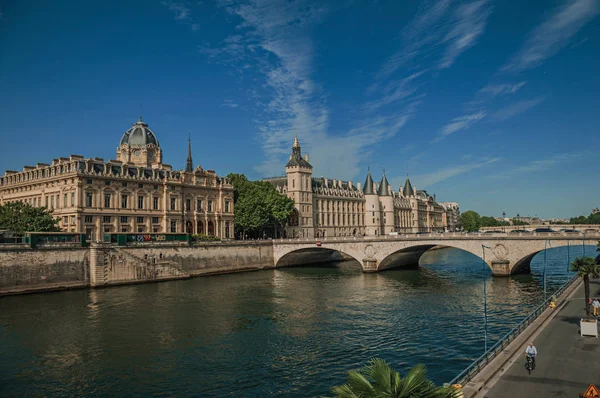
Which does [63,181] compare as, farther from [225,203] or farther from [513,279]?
[513,279]

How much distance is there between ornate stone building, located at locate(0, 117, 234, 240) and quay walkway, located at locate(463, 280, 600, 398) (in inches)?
2815

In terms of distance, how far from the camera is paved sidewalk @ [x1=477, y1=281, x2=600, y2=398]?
773 inches

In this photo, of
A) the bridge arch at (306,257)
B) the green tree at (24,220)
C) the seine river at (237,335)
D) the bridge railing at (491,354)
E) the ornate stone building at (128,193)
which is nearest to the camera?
the bridge railing at (491,354)

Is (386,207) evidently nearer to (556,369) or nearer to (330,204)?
(330,204)

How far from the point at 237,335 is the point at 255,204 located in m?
72.2

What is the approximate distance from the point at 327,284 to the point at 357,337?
32.2 meters

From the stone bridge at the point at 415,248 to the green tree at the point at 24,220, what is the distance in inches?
1684

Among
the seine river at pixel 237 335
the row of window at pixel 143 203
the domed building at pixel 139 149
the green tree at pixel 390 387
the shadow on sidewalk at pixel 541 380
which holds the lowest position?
the seine river at pixel 237 335

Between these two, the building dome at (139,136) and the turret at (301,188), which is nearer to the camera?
the building dome at (139,136)

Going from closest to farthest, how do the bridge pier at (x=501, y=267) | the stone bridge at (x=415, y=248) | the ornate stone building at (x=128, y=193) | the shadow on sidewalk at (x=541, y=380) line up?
the shadow on sidewalk at (x=541, y=380) < the stone bridge at (x=415, y=248) < the bridge pier at (x=501, y=267) < the ornate stone building at (x=128, y=193)

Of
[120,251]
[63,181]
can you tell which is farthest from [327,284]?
[63,181]

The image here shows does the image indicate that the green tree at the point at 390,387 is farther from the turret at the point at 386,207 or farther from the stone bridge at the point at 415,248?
the turret at the point at 386,207

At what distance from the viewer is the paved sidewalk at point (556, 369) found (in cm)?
1962

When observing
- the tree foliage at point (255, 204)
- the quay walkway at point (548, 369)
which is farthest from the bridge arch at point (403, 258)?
the quay walkway at point (548, 369)
